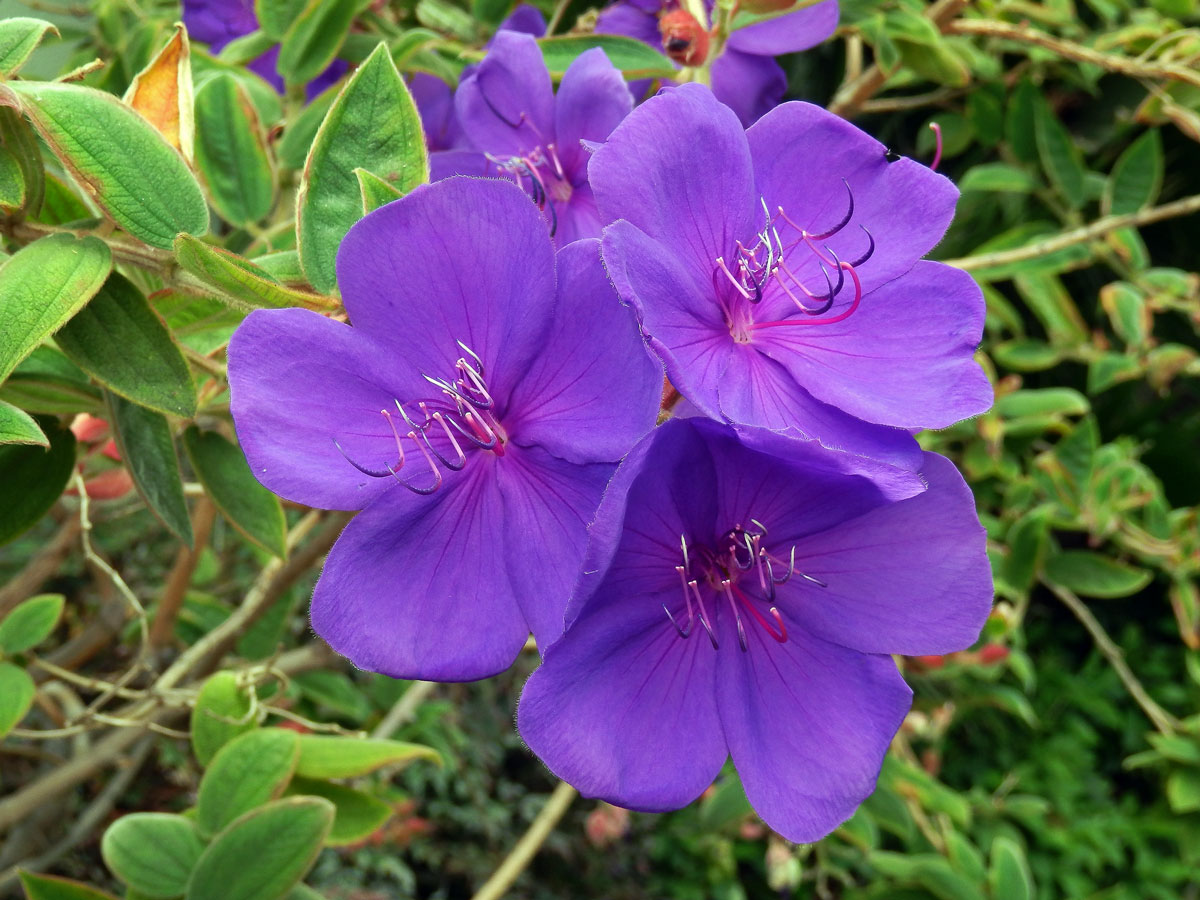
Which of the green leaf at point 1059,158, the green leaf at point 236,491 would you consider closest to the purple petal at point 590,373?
the green leaf at point 236,491

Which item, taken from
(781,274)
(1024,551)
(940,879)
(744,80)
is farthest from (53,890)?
(1024,551)

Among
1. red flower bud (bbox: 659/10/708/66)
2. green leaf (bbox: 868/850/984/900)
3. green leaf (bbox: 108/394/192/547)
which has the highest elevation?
red flower bud (bbox: 659/10/708/66)

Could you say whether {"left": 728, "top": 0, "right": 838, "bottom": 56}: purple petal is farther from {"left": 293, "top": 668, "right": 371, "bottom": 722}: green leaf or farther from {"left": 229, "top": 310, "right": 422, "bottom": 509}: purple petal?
{"left": 293, "top": 668, "right": 371, "bottom": 722}: green leaf

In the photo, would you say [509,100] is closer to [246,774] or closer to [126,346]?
[126,346]

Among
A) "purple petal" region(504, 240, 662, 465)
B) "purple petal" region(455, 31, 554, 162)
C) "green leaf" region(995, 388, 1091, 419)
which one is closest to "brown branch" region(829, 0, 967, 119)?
"purple petal" region(455, 31, 554, 162)

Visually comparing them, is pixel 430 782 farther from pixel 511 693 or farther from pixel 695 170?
pixel 695 170

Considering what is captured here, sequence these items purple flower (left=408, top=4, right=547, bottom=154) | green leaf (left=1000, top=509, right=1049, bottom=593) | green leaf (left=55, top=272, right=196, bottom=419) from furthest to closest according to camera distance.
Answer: green leaf (left=1000, top=509, right=1049, bottom=593) → purple flower (left=408, top=4, right=547, bottom=154) → green leaf (left=55, top=272, right=196, bottom=419)
